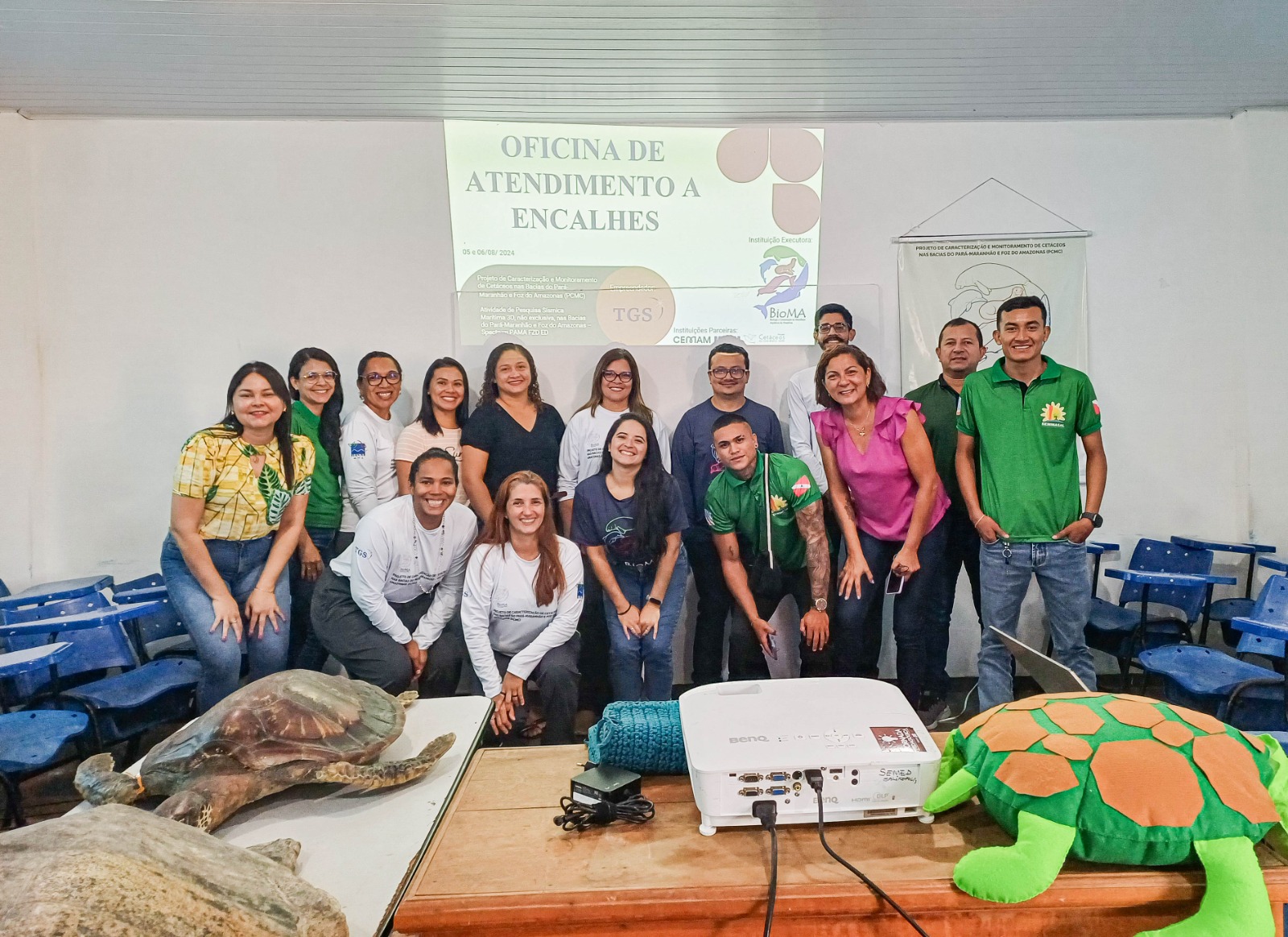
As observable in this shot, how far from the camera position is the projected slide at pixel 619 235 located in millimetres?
3303

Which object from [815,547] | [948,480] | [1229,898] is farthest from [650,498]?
[1229,898]

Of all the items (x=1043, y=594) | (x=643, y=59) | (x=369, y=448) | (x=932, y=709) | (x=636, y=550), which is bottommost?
(x=932, y=709)

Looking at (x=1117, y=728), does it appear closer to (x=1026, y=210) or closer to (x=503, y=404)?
→ (x=503, y=404)

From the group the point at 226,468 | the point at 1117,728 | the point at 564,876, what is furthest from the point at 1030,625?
the point at 226,468

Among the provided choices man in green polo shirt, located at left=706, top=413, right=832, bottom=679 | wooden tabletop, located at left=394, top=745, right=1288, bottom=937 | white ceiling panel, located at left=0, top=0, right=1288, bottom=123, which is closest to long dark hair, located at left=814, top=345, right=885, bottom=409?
man in green polo shirt, located at left=706, top=413, right=832, bottom=679

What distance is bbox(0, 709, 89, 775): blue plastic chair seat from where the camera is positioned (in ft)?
6.06

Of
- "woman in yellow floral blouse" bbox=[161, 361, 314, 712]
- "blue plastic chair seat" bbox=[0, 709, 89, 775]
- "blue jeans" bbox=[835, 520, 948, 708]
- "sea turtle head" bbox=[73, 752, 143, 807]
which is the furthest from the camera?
"blue jeans" bbox=[835, 520, 948, 708]

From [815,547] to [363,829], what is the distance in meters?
1.91

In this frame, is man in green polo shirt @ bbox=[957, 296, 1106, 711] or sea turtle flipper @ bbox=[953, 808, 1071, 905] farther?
man in green polo shirt @ bbox=[957, 296, 1106, 711]

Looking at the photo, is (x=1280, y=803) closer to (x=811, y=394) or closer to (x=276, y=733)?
(x=276, y=733)

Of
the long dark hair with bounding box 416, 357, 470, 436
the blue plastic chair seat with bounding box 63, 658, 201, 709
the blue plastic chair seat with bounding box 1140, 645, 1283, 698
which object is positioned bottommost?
the blue plastic chair seat with bounding box 1140, 645, 1283, 698

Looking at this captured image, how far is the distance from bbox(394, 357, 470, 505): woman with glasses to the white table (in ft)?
5.70

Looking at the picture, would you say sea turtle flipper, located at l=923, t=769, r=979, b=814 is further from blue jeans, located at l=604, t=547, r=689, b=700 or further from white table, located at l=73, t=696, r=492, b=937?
blue jeans, located at l=604, t=547, r=689, b=700

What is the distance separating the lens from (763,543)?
2656 millimetres
